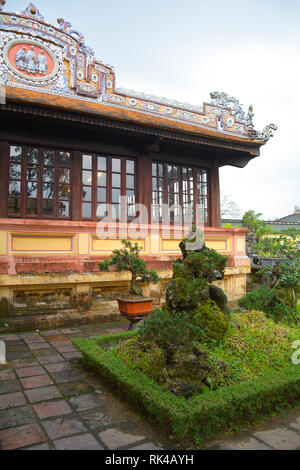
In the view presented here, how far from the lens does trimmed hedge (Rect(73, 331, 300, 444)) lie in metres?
2.87

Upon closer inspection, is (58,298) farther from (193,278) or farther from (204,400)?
(204,400)

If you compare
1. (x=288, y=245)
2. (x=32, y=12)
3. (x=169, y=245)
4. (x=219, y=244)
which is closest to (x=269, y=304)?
(x=288, y=245)

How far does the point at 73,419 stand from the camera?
3.18 metres

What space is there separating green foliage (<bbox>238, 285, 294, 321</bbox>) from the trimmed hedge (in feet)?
7.86

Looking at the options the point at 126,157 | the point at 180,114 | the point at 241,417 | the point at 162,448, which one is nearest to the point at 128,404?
the point at 162,448

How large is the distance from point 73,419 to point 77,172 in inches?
247

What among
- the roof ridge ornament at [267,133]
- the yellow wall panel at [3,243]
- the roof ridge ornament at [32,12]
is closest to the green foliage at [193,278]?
the yellow wall panel at [3,243]

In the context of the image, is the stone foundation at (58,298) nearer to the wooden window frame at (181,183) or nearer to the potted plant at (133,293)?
the potted plant at (133,293)

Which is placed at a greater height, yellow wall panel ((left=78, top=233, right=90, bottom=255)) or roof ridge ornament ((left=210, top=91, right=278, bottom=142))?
roof ridge ornament ((left=210, top=91, right=278, bottom=142))

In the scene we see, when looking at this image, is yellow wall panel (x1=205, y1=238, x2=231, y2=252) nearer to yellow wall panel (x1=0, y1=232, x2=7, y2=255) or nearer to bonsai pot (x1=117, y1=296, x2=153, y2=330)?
bonsai pot (x1=117, y1=296, x2=153, y2=330)

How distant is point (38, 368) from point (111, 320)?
3.26m

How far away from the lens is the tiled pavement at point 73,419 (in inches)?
110

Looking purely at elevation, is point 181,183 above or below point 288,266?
above

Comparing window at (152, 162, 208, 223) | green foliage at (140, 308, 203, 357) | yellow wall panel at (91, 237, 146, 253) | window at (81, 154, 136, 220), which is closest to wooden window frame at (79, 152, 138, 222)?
window at (81, 154, 136, 220)
